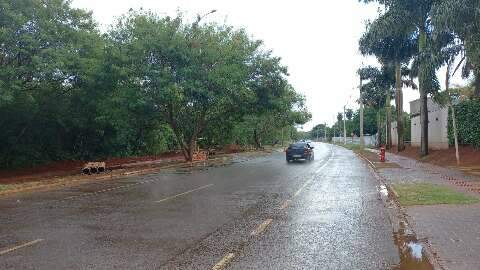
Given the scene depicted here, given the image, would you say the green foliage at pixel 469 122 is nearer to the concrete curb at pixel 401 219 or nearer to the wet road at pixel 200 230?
the concrete curb at pixel 401 219

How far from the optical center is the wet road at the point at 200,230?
24.2 feet

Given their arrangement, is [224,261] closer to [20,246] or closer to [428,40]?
[20,246]

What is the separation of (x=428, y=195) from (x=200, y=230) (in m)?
7.72

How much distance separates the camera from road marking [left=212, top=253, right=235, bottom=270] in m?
6.93

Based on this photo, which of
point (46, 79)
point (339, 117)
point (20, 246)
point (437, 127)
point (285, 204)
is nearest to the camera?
point (20, 246)

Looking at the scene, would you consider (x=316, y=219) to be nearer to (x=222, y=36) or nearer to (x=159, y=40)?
(x=159, y=40)

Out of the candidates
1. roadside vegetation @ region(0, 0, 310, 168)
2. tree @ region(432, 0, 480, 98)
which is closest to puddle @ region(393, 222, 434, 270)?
tree @ region(432, 0, 480, 98)

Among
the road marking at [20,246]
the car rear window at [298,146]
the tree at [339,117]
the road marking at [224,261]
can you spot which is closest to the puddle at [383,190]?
the road marking at [224,261]

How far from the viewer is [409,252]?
25.7 ft

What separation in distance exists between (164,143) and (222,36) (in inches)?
791

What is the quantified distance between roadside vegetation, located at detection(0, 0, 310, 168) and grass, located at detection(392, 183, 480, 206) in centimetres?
1800

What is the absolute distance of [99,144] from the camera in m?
43.7

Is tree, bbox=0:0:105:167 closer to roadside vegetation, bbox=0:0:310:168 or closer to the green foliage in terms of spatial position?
roadside vegetation, bbox=0:0:310:168

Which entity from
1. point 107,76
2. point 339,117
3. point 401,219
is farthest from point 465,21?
point 339,117
